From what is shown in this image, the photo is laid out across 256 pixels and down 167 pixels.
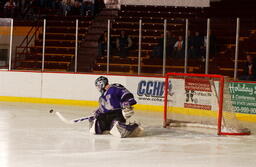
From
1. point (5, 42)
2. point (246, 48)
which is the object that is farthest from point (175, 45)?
point (5, 42)

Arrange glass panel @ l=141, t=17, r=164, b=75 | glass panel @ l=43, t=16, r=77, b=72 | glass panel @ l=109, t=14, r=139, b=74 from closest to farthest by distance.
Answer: glass panel @ l=141, t=17, r=164, b=75
glass panel @ l=109, t=14, r=139, b=74
glass panel @ l=43, t=16, r=77, b=72

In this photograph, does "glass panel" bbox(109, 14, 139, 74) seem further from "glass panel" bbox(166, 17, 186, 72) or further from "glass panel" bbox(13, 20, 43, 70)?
"glass panel" bbox(13, 20, 43, 70)

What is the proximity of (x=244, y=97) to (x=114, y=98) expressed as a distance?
3535mm

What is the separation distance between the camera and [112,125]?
9188mm

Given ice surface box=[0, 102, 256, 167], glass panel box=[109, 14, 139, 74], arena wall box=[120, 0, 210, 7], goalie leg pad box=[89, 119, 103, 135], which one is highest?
arena wall box=[120, 0, 210, 7]

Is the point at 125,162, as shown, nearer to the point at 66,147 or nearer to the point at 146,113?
the point at 66,147

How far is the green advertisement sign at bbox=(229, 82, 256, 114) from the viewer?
11.7 meters

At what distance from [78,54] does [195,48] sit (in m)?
3.01

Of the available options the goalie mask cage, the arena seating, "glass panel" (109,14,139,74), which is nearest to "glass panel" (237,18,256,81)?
the arena seating

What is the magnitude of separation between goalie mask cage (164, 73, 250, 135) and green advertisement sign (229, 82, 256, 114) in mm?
1599

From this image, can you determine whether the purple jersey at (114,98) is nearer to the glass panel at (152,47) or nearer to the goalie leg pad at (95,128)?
the goalie leg pad at (95,128)

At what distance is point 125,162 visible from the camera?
6.91 metres

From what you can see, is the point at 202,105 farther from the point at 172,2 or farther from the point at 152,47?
the point at 172,2

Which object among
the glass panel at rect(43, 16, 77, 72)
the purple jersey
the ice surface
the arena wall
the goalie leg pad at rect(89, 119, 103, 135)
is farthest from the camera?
the arena wall
